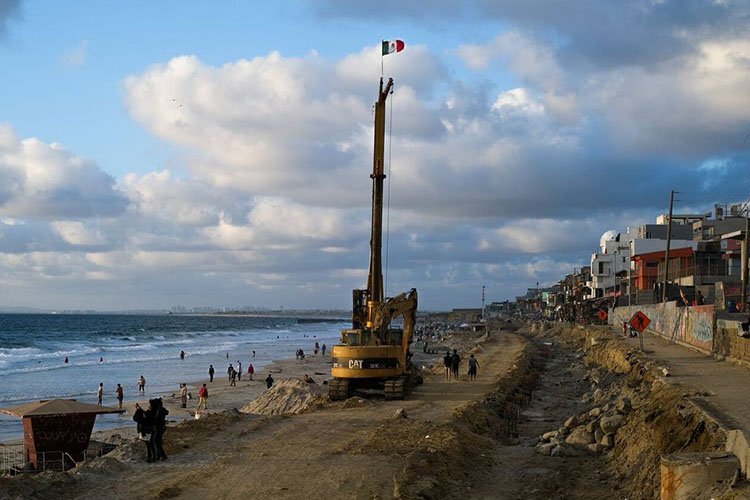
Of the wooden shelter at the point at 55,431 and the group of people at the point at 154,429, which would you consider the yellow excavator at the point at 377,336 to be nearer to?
the wooden shelter at the point at 55,431

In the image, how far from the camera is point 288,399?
3362cm

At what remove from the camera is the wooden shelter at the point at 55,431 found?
21016mm

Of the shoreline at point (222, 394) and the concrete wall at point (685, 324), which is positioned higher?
the concrete wall at point (685, 324)

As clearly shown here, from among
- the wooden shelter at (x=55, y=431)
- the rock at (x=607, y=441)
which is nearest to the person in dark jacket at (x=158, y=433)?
the wooden shelter at (x=55, y=431)

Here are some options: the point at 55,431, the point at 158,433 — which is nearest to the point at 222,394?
the point at 55,431

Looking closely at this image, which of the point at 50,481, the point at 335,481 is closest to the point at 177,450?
the point at 50,481

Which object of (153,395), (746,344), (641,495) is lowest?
(153,395)

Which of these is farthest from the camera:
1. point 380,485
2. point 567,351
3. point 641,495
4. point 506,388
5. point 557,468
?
point 567,351

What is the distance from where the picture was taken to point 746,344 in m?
26.9

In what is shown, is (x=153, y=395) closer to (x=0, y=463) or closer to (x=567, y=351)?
(x=0, y=463)

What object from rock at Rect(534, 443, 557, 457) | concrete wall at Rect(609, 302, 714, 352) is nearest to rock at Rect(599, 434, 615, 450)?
rock at Rect(534, 443, 557, 457)

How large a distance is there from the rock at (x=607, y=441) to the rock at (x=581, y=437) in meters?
0.47

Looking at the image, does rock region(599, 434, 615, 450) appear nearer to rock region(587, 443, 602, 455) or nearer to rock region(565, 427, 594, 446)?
rock region(587, 443, 602, 455)

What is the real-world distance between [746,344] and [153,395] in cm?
3321
